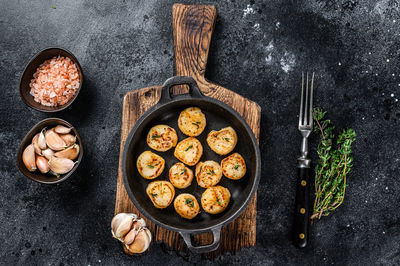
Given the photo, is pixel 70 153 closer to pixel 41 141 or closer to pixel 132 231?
pixel 41 141

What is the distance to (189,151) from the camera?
1777 millimetres

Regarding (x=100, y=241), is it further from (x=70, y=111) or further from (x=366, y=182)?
(x=366, y=182)

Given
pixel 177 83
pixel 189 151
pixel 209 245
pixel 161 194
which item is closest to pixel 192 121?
pixel 189 151

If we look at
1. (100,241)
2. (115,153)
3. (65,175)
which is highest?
(115,153)

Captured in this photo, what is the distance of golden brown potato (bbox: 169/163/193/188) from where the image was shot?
1.77 meters

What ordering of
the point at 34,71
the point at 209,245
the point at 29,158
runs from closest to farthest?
the point at 209,245
the point at 29,158
the point at 34,71

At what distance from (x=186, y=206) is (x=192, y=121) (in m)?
0.48

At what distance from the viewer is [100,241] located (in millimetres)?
2047

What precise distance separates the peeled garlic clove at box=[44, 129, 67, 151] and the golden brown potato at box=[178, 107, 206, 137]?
73 centimetres

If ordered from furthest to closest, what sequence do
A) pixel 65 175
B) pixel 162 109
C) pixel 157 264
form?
pixel 157 264 < pixel 65 175 < pixel 162 109

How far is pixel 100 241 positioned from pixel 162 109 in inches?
39.6

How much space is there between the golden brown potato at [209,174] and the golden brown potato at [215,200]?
0.04 m

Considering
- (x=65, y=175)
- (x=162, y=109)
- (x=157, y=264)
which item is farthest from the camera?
(x=157, y=264)

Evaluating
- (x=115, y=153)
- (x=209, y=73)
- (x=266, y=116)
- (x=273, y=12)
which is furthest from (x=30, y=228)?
(x=273, y=12)
